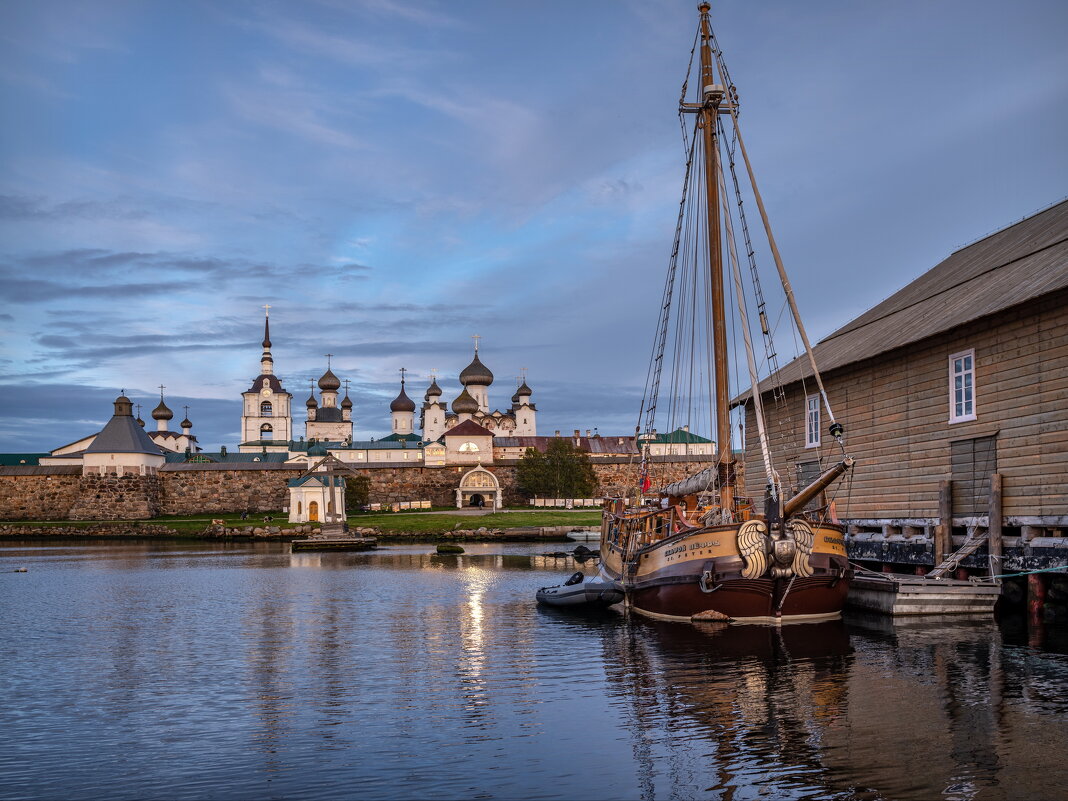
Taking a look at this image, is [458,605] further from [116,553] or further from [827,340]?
[116,553]

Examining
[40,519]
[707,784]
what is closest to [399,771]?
[707,784]

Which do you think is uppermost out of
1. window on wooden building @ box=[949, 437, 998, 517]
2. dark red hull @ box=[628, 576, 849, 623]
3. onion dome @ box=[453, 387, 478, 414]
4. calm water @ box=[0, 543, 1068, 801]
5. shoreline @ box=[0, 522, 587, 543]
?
onion dome @ box=[453, 387, 478, 414]

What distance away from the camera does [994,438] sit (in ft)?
80.6

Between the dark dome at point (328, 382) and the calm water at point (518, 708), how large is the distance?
A: 136 meters

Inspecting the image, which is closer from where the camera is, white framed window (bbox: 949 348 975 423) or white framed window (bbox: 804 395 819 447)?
white framed window (bbox: 949 348 975 423)

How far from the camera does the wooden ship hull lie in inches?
910

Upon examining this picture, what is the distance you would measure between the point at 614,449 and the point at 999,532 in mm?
103853

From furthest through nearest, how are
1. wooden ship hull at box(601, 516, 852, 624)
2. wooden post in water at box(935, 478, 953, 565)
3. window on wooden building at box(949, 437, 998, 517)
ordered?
wooden post in water at box(935, 478, 953, 565), window on wooden building at box(949, 437, 998, 517), wooden ship hull at box(601, 516, 852, 624)

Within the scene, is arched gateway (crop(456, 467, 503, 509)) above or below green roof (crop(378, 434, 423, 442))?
below

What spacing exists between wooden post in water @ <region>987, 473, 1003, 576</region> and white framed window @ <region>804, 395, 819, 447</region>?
9926mm

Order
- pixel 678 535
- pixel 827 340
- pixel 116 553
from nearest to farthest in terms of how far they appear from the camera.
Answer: pixel 678 535
pixel 827 340
pixel 116 553

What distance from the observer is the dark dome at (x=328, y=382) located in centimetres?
16388

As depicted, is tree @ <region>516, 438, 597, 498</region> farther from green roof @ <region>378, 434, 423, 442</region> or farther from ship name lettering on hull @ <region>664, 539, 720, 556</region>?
ship name lettering on hull @ <region>664, 539, 720, 556</region>

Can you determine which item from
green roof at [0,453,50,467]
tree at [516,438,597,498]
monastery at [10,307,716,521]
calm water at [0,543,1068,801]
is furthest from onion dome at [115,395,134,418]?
calm water at [0,543,1068,801]
